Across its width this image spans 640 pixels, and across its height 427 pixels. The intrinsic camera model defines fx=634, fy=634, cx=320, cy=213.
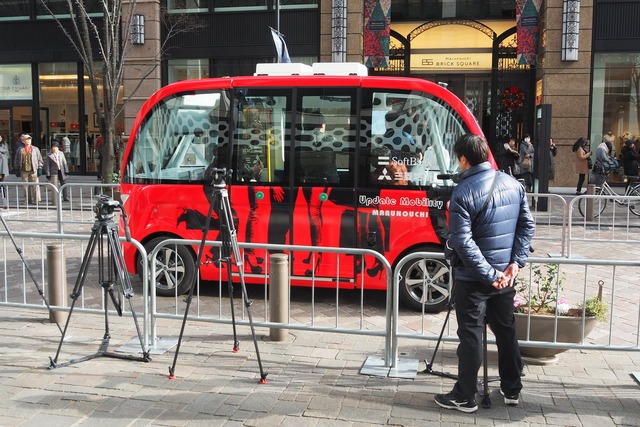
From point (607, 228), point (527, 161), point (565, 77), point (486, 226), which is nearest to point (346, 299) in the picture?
point (486, 226)

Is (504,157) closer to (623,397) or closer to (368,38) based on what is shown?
(368,38)

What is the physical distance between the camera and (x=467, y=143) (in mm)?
4312

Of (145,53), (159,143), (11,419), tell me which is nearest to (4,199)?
(145,53)

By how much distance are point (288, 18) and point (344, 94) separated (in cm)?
1453

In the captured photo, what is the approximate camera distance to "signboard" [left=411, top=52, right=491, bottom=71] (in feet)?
71.0

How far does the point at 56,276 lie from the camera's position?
20.7 feet

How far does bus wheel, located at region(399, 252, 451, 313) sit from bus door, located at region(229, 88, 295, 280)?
1458 millimetres

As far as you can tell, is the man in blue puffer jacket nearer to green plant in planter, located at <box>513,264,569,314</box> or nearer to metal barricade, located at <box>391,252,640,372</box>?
metal barricade, located at <box>391,252,640,372</box>

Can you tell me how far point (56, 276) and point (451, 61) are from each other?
1810 centimetres

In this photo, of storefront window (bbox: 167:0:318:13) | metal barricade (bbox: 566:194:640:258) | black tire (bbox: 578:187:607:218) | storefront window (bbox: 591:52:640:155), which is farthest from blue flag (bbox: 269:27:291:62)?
storefront window (bbox: 591:52:640:155)

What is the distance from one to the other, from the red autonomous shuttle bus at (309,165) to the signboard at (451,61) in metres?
15.1

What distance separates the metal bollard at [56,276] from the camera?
6246 millimetres

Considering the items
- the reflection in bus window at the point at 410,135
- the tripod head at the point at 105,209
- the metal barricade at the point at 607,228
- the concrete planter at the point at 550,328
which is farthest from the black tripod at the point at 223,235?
the metal barricade at the point at 607,228

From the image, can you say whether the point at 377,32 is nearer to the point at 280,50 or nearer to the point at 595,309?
the point at 280,50
